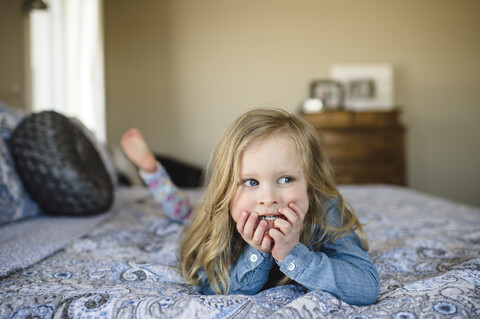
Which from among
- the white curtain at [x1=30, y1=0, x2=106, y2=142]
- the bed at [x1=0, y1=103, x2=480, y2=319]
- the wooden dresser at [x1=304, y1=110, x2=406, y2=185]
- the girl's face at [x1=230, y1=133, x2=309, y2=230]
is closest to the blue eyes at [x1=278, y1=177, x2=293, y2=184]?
the girl's face at [x1=230, y1=133, x2=309, y2=230]

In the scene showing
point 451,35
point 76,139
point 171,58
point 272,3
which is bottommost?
point 76,139

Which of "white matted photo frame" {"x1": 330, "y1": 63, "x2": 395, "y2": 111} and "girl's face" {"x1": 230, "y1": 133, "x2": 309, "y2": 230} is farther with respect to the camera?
"white matted photo frame" {"x1": 330, "y1": 63, "x2": 395, "y2": 111}

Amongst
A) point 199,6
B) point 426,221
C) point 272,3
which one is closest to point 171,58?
point 199,6

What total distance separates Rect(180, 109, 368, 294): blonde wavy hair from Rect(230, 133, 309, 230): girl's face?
2 cm

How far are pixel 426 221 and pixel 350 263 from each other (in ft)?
2.46

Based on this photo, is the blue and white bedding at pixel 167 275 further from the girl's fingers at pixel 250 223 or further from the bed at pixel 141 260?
the girl's fingers at pixel 250 223

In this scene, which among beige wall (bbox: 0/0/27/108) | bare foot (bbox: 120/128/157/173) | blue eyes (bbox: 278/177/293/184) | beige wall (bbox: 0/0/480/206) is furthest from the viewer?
beige wall (bbox: 0/0/480/206)

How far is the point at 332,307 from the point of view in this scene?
0.60 meters

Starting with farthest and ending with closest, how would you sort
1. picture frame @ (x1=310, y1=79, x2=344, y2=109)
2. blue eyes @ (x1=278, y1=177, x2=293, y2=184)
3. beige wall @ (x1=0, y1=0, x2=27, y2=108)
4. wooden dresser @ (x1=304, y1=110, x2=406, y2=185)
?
picture frame @ (x1=310, y1=79, x2=344, y2=109) < wooden dresser @ (x1=304, y1=110, x2=406, y2=185) < beige wall @ (x1=0, y1=0, x2=27, y2=108) < blue eyes @ (x1=278, y1=177, x2=293, y2=184)

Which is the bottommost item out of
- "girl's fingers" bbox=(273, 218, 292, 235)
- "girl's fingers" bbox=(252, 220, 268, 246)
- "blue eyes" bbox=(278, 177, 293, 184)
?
"girl's fingers" bbox=(252, 220, 268, 246)

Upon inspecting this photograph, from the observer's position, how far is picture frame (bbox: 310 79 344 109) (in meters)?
3.89

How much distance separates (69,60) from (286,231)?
2.75 m

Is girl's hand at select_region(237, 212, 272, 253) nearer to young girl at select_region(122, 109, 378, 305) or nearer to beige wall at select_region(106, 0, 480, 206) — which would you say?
young girl at select_region(122, 109, 378, 305)

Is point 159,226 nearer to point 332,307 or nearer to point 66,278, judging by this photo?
point 66,278
